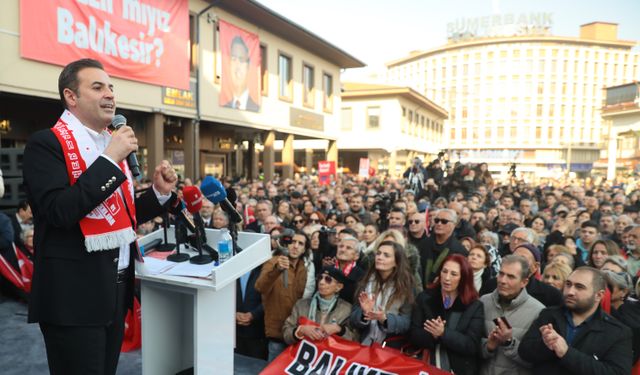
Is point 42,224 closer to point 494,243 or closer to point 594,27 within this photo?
point 494,243

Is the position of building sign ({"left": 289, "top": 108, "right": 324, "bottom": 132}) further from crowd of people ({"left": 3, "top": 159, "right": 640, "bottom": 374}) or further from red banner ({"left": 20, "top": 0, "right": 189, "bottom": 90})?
crowd of people ({"left": 3, "top": 159, "right": 640, "bottom": 374})

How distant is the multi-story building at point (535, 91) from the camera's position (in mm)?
72875

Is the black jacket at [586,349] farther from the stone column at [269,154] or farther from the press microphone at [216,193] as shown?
the stone column at [269,154]

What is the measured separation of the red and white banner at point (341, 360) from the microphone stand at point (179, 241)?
173 cm

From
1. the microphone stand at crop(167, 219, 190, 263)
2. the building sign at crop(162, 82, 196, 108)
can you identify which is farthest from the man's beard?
the building sign at crop(162, 82, 196, 108)

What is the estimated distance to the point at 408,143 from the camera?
3322cm

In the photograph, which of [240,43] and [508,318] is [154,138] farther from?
[508,318]

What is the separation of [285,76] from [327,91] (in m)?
4.28

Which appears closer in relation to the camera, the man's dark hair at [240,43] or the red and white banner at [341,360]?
the red and white banner at [341,360]

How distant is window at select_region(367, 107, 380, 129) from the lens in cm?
3175

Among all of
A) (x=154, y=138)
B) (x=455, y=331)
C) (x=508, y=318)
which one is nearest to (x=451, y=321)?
(x=455, y=331)

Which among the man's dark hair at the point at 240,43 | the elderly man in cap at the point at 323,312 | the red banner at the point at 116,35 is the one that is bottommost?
the elderly man in cap at the point at 323,312

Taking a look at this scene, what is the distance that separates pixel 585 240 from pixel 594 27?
89.2 metres

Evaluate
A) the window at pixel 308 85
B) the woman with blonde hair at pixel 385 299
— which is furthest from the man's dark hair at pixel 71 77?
the window at pixel 308 85
